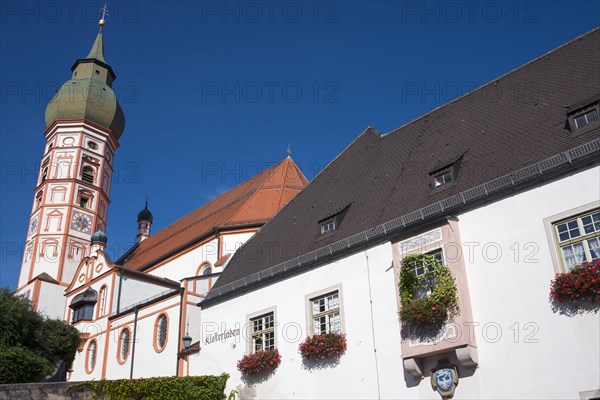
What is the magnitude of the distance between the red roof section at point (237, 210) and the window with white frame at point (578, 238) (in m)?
19.0

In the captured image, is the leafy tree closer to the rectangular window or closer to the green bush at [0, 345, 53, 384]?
the green bush at [0, 345, 53, 384]

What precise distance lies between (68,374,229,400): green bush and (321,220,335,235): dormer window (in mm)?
4660

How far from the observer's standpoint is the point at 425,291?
1303cm

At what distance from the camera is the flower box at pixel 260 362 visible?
15773 mm

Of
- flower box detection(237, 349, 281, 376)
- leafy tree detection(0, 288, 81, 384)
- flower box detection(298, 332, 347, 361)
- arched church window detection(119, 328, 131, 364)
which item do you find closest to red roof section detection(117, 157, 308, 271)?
arched church window detection(119, 328, 131, 364)

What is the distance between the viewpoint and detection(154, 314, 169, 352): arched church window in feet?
81.6

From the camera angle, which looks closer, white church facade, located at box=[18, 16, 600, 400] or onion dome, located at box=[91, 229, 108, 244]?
white church facade, located at box=[18, 16, 600, 400]

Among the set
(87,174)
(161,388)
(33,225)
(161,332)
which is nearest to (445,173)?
(161,388)

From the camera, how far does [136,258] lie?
39062mm

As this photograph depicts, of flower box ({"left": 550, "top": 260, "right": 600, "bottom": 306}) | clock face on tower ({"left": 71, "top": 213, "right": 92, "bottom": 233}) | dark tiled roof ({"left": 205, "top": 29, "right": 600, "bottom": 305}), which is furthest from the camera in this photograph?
clock face on tower ({"left": 71, "top": 213, "right": 92, "bottom": 233})

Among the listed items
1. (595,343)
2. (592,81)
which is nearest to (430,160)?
(592,81)

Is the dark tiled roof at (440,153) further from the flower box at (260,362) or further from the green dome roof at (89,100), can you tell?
the green dome roof at (89,100)

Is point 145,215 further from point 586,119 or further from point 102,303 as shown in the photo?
point 586,119

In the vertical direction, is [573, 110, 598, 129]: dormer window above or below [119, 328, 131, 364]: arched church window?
above
